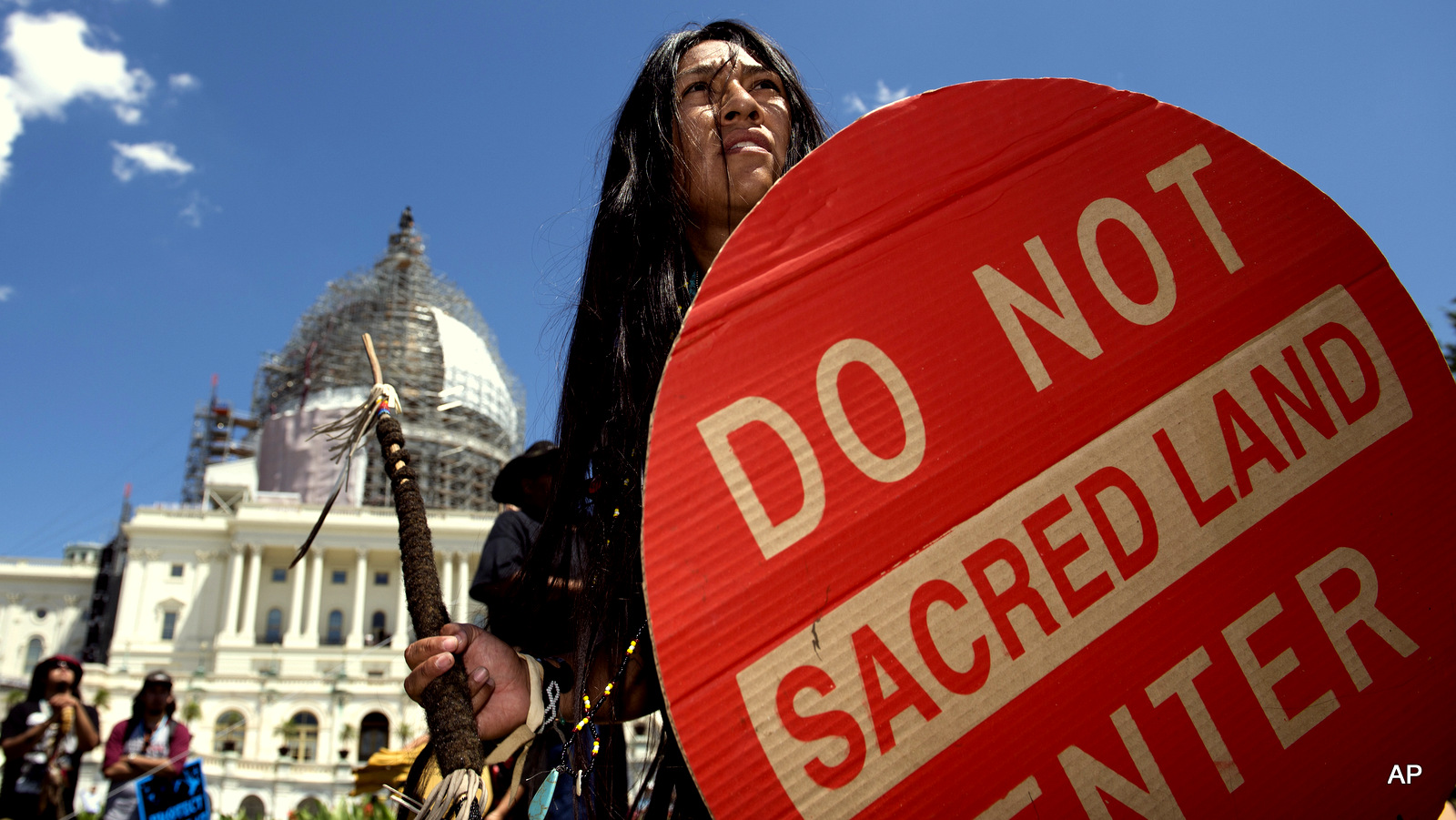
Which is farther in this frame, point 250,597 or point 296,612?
point 250,597

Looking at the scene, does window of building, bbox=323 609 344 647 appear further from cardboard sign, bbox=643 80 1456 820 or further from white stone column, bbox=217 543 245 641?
cardboard sign, bbox=643 80 1456 820

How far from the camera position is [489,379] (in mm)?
49656

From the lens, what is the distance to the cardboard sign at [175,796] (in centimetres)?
453

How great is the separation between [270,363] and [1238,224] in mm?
56167

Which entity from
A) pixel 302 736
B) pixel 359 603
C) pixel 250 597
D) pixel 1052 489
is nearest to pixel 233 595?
pixel 250 597

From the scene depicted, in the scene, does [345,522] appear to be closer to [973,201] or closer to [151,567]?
[151,567]

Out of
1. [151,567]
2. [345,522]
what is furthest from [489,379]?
[151,567]

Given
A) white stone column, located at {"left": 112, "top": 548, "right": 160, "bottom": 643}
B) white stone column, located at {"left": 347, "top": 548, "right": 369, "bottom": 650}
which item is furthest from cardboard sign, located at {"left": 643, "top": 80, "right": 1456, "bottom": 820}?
white stone column, located at {"left": 112, "top": 548, "right": 160, "bottom": 643}

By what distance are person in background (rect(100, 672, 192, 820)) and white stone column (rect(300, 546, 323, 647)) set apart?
36383mm

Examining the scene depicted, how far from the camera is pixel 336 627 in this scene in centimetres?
4156

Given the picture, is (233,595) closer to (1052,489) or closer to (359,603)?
(359,603)

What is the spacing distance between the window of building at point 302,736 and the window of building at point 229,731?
4.81 feet

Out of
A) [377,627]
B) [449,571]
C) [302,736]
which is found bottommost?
[302,736]

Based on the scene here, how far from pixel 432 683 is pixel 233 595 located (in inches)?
1750
